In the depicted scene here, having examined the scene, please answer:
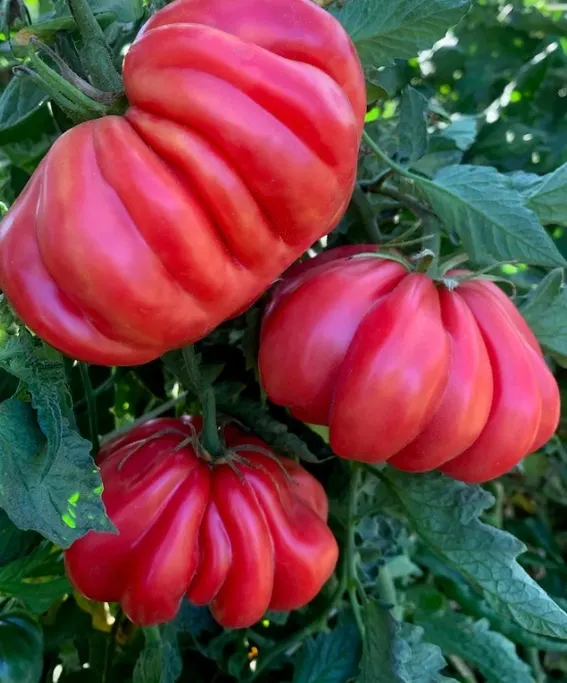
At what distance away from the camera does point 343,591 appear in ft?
2.33

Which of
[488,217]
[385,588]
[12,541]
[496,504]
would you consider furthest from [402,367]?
[496,504]

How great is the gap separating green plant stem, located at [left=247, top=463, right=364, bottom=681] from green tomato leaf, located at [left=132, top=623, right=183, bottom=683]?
0.11 meters

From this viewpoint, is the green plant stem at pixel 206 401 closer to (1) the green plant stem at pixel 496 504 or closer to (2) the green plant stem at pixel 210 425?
(2) the green plant stem at pixel 210 425

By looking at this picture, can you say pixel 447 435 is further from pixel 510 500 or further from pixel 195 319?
pixel 510 500

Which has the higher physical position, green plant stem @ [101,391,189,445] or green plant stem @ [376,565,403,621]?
green plant stem @ [101,391,189,445]

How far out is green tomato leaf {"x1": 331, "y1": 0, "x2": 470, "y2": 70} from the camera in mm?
534

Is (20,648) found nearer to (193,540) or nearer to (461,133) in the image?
(193,540)

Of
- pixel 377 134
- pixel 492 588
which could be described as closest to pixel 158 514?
pixel 492 588

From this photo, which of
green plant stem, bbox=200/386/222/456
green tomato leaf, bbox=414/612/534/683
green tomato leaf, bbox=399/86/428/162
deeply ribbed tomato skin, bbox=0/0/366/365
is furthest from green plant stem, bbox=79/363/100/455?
green tomato leaf, bbox=414/612/534/683

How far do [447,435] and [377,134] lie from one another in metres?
0.39

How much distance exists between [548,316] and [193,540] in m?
0.35

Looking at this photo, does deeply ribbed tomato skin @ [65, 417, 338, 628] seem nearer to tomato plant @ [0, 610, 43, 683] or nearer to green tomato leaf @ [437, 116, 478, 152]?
tomato plant @ [0, 610, 43, 683]

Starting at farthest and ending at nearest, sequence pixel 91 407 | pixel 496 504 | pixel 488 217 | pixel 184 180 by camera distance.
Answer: pixel 496 504
pixel 91 407
pixel 488 217
pixel 184 180

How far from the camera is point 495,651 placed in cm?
84
